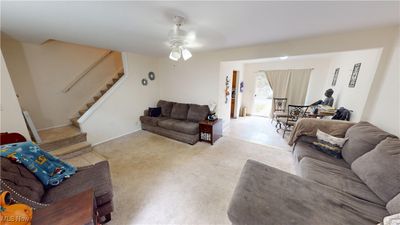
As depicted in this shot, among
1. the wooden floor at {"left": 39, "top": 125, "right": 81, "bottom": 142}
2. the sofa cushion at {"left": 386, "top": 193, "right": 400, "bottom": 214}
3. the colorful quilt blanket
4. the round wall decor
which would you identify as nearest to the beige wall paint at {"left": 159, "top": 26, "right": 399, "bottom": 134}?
the round wall decor

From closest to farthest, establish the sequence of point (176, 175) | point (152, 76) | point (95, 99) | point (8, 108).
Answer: point (8, 108) → point (176, 175) → point (95, 99) → point (152, 76)

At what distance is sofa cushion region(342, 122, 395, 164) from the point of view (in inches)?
63.1

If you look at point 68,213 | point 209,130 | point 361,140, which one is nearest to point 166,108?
point 209,130

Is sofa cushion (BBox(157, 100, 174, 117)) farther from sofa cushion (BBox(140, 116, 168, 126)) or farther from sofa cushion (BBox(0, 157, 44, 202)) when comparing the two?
sofa cushion (BBox(0, 157, 44, 202))

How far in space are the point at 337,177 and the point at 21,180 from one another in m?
3.05

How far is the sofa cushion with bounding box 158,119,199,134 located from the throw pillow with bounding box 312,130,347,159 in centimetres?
223

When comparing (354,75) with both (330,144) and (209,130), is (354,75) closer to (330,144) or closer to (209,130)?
(330,144)

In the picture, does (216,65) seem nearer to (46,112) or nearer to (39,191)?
(39,191)

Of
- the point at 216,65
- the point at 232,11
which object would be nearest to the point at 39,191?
the point at 232,11

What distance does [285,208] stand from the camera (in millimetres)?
1091

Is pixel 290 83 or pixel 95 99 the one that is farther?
pixel 290 83

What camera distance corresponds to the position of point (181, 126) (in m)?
3.30

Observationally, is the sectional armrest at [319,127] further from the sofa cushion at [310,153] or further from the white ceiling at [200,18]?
the white ceiling at [200,18]

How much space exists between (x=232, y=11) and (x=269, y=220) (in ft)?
6.46
